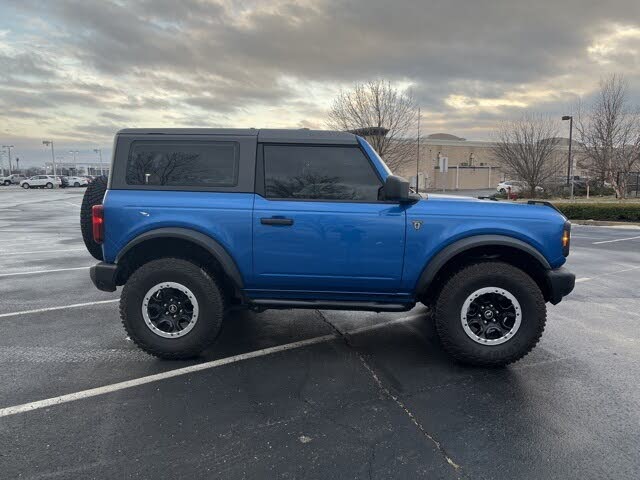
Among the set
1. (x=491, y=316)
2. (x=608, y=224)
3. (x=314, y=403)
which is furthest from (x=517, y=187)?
(x=314, y=403)

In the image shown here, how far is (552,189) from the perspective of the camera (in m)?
32.3

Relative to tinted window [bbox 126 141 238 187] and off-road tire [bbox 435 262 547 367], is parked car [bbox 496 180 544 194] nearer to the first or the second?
off-road tire [bbox 435 262 547 367]

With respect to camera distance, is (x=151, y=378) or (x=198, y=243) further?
(x=198, y=243)

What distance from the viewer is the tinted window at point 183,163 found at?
12.8 feet

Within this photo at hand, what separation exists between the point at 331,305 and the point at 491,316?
141 cm

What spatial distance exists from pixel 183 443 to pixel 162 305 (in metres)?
1.51

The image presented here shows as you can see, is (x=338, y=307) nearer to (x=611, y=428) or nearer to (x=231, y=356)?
(x=231, y=356)

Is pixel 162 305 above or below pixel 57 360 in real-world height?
above

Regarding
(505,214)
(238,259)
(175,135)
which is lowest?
(238,259)

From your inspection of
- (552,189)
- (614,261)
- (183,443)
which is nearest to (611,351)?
(183,443)

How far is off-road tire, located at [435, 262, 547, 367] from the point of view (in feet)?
12.1

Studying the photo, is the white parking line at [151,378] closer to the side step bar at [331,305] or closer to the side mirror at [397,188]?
the side step bar at [331,305]

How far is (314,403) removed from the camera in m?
3.16

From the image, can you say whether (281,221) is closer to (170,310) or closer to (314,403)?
(170,310)
